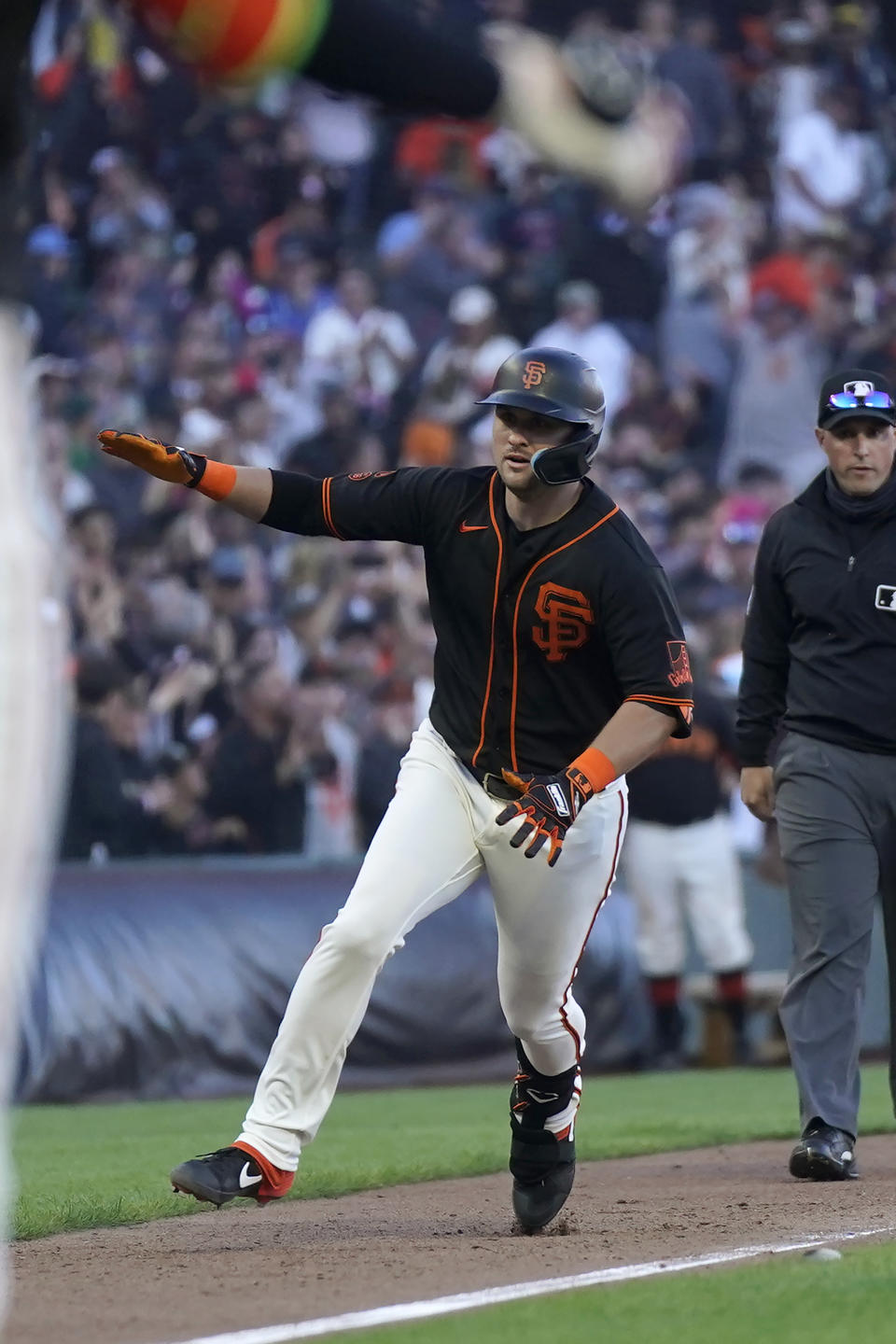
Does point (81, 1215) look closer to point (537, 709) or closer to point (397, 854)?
point (397, 854)

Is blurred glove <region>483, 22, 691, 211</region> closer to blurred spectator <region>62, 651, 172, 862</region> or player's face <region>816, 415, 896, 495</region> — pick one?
player's face <region>816, 415, 896, 495</region>

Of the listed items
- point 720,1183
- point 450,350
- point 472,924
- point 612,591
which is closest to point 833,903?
point 720,1183

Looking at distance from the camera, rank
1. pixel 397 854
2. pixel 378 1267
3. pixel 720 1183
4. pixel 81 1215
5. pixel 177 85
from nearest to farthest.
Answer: pixel 378 1267 → pixel 397 854 → pixel 81 1215 → pixel 720 1183 → pixel 177 85

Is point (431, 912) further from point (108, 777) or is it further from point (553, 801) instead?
point (108, 777)

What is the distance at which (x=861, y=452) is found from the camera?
255 inches

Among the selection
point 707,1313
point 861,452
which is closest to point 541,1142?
point 707,1313

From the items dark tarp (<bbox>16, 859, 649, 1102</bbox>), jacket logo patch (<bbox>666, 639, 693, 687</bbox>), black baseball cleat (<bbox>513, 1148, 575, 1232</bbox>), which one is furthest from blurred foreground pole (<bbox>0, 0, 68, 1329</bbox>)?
dark tarp (<bbox>16, 859, 649, 1102</bbox>)

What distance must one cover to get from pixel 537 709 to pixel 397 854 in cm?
53

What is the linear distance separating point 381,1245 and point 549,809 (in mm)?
1133

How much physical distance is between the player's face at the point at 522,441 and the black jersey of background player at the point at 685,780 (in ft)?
22.1

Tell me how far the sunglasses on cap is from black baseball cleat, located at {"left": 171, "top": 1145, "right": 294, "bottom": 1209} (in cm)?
292

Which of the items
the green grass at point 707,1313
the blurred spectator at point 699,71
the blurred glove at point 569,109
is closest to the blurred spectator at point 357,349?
the blurred spectator at point 699,71

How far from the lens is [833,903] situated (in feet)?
21.2

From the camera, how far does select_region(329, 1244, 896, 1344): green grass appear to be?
3.71 meters
